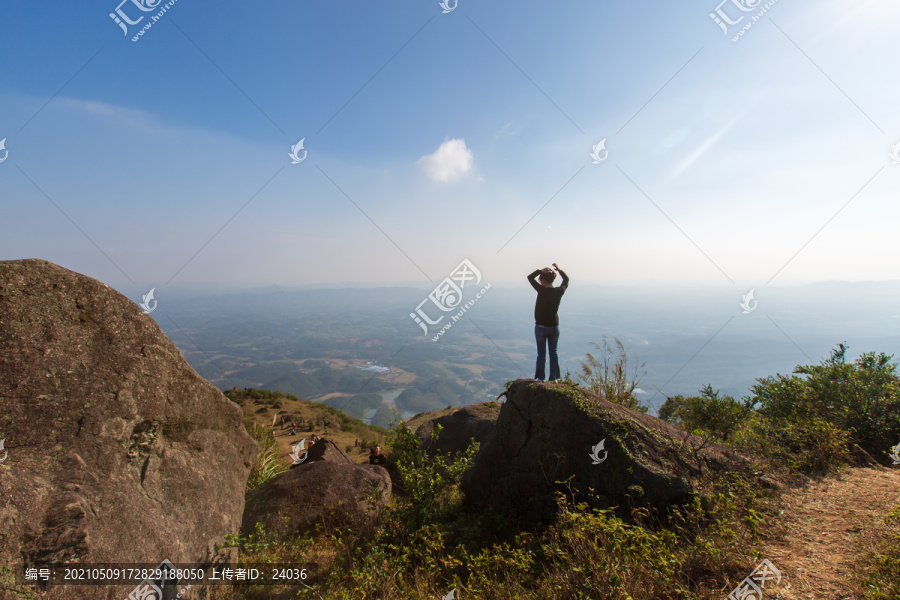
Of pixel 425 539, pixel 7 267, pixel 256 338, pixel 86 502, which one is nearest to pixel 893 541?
pixel 425 539

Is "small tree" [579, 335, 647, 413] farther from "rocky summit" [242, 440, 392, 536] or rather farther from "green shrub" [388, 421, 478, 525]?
"rocky summit" [242, 440, 392, 536]

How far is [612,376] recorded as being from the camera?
10211 mm

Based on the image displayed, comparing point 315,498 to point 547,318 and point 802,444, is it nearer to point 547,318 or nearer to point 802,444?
point 547,318

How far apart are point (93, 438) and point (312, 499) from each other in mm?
3651

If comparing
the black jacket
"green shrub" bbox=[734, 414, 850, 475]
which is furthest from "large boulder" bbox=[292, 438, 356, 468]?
"green shrub" bbox=[734, 414, 850, 475]

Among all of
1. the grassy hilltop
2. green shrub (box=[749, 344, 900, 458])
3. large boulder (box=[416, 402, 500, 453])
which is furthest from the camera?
large boulder (box=[416, 402, 500, 453])

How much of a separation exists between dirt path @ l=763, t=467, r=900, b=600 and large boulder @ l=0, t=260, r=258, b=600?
6.67 meters

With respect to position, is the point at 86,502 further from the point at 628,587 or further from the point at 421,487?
the point at 628,587

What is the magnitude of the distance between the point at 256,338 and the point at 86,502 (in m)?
173

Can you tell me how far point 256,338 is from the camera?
15362 cm

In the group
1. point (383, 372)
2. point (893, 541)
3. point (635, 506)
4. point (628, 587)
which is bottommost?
point (893, 541)

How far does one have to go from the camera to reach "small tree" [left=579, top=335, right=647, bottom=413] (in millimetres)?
9977

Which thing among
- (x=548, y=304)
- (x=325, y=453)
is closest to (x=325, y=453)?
(x=325, y=453)

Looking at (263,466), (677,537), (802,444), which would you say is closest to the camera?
(677,537)
